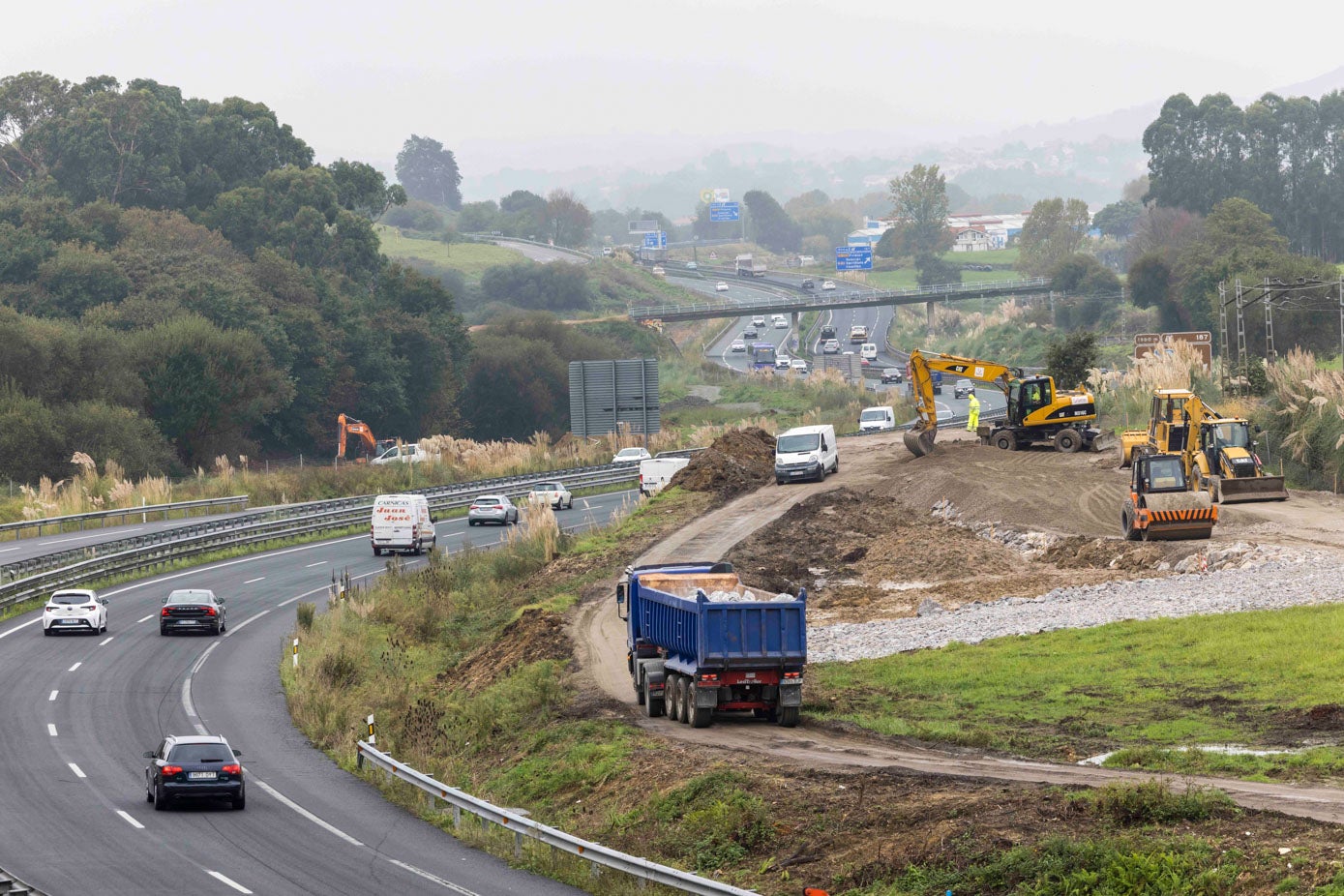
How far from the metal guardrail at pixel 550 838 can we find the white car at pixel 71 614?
20515mm

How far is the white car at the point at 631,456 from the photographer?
8650 cm

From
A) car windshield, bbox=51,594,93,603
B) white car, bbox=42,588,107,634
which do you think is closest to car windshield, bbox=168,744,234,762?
white car, bbox=42,588,107,634

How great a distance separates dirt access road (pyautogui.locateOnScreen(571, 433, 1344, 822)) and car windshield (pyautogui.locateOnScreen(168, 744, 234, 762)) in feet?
22.9

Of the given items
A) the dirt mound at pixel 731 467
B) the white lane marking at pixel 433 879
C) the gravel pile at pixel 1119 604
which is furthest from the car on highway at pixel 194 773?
the dirt mound at pixel 731 467

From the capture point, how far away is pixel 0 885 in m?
18.5

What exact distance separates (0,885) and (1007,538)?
118ft

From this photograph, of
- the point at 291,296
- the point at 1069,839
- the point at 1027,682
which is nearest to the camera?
the point at 1069,839

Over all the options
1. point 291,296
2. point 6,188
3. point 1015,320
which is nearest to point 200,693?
point 291,296

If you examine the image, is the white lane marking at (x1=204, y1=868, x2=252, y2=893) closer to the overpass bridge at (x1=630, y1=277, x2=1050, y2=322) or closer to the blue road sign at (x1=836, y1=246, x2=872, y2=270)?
the overpass bridge at (x1=630, y1=277, x2=1050, y2=322)

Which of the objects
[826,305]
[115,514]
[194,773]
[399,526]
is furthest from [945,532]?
[826,305]

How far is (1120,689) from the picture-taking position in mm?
27672

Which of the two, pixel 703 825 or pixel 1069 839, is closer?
pixel 1069 839

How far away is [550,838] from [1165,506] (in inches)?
1092

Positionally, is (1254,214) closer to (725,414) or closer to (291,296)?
(725,414)
